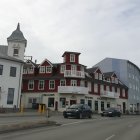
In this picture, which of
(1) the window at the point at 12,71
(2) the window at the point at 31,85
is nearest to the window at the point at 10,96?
(1) the window at the point at 12,71

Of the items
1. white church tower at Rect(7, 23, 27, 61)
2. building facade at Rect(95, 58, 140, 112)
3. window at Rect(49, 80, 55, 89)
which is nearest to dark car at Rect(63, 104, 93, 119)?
white church tower at Rect(7, 23, 27, 61)

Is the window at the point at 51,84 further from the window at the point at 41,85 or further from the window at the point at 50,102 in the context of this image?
the window at the point at 50,102

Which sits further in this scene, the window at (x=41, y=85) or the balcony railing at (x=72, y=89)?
the window at (x=41, y=85)

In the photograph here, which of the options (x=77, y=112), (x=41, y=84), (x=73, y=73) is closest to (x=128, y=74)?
(x=73, y=73)

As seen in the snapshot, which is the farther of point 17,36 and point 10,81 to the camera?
point 17,36

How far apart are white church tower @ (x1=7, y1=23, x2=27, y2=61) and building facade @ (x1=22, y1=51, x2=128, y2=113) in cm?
955

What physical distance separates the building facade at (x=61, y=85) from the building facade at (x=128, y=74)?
1393cm

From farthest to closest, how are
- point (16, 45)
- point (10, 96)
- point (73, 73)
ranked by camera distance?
point (73, 73), point (16, 45), point (10, 96)

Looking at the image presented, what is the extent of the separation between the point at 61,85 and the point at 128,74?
1013 inches

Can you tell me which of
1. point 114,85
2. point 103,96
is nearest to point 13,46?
point 103,96

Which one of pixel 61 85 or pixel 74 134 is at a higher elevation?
pixel 61 85

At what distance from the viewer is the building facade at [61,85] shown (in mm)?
58375

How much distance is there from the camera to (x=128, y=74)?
78375 mm

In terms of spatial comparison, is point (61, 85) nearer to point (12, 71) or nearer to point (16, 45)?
point (16, 45)
